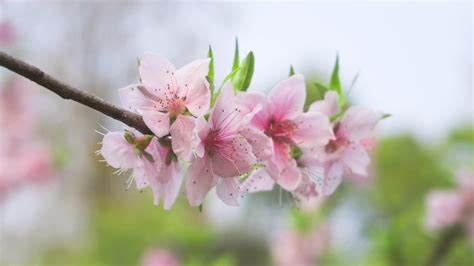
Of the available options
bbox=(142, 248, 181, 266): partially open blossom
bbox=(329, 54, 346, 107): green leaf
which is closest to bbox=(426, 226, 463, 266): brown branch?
bbox=(142, 248, 181, 266): partially open blossom

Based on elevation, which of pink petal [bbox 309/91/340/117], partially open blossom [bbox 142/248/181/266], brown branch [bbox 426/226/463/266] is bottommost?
partially open blossom [bbox 142/248/181/266]

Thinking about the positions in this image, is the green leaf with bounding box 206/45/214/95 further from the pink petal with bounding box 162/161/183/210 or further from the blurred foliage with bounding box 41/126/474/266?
the blurred foliage with bounding box 41/126/474/266

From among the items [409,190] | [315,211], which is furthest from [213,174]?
[409,190]

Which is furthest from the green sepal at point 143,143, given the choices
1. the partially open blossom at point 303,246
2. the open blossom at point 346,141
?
the partially open blossom at point 303,246

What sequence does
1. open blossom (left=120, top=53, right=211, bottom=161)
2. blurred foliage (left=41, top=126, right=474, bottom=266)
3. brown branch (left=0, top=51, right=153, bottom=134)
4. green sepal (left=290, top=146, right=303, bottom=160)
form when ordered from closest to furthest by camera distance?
brown branch (left=0, top=51, right=153, bottom=134) < open blossom (left=120, top=53, right=211, bottom=161) < green sepal (left=290, top=146, right=303, bottom=160) < blurred foliage (left=41, top=126, right=474, bottom=266)

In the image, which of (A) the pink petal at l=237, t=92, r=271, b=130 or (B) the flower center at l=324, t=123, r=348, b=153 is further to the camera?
(B) the flower center at l=324, t=123, r=348, b=153

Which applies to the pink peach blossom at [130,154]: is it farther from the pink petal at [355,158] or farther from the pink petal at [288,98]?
the pink petal at [355,158]
